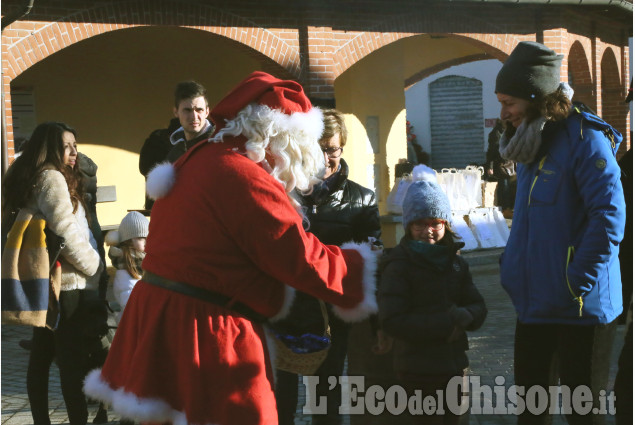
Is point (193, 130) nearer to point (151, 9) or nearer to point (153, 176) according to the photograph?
point (153, 176)

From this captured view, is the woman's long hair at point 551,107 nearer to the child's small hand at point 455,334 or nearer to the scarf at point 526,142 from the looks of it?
the scarf at point 526,142

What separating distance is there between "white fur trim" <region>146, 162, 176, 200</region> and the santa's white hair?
7.4 inches

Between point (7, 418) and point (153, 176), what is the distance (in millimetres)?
3177

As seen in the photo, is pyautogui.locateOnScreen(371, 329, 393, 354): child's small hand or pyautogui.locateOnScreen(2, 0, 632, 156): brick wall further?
pyautogui.locateOnScreen(2, 0, 632, 156): brick wall

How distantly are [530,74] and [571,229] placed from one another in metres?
0.68

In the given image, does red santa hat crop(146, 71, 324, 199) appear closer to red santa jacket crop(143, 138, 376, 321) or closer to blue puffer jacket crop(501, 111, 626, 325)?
red santa jacket crop(143, 138, 376, 321)

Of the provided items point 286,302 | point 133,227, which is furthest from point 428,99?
point 286,302

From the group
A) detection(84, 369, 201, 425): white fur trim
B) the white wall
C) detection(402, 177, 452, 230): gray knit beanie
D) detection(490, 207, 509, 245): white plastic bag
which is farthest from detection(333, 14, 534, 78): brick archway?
the white wall

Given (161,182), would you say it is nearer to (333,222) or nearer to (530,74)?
(333,222)

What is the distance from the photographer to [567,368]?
3.92 meters

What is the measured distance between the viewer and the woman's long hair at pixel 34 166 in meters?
4.96

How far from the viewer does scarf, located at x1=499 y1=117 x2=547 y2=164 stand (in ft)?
13.1

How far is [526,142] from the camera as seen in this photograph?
157 inches

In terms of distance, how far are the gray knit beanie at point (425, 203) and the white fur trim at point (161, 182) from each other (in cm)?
140
